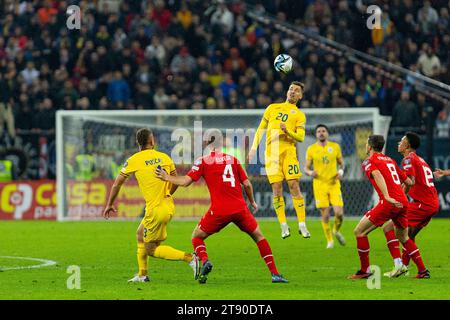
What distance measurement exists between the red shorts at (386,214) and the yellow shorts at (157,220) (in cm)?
257

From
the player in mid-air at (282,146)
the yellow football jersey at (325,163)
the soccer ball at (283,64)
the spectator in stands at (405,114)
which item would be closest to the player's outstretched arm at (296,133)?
the player in mid-air at (282,146)

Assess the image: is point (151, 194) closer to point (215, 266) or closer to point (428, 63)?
point (215, 266)

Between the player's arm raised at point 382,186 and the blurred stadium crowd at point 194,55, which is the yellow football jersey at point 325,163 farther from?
the blurred stadium crowd at point 194,55

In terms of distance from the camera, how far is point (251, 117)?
89.6ft

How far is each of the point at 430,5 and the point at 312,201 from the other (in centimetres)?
789

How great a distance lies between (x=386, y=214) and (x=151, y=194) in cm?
298

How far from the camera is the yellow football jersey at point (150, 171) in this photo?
14.1 m

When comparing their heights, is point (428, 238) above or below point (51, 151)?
below

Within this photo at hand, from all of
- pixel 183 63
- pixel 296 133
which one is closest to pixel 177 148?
pixel 183 63

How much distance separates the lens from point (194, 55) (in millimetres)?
30812

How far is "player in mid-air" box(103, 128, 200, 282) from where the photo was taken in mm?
14070
